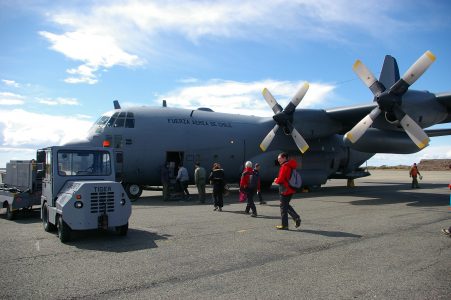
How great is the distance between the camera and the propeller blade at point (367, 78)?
15.6 m

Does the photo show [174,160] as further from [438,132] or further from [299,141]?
[438,132]

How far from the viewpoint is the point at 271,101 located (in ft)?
65.5

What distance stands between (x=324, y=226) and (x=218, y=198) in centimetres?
428

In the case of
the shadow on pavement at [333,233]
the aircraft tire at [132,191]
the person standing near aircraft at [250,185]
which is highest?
the person standing near aircraft at [250,185]

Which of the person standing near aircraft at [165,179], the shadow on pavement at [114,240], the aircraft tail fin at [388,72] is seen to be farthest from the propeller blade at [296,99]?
the shadow on pavement at [114,240]

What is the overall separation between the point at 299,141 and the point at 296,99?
2.19m

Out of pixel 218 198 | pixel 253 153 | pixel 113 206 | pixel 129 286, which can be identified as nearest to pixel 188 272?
pixel 129 286

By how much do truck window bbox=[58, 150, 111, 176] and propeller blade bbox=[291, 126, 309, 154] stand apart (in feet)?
35.6

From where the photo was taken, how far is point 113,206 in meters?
8.07

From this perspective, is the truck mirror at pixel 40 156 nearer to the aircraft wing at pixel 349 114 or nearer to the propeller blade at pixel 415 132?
the propeller blade at pixel 415 132

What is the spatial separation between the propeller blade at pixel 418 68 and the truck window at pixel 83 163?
1182 centimetres

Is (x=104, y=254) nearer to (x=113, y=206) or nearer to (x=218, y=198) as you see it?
(x=113, y=206)

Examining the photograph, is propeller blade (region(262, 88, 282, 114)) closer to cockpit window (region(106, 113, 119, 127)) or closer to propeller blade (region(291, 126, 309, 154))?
propeller blade (region(291, 126, 309, 154))

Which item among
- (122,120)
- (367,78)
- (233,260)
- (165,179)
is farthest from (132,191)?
(367,78)
